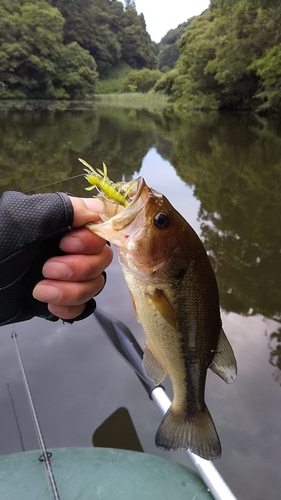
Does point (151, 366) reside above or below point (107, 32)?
below

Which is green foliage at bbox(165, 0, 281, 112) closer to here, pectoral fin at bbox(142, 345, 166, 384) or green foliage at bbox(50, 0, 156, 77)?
pectoral fin at bbox(142, 345, 166, 384)

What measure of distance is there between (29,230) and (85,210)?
0.20 m

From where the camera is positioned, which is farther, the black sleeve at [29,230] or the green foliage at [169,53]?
the green foliage at [169,53]

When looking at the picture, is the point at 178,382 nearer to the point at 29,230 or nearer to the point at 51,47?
the point at 29,230

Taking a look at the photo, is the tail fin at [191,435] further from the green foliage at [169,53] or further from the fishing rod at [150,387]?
the green foliage at [169,53]

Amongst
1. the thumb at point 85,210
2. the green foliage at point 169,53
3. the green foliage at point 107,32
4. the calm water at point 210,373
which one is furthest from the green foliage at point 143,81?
the thumb at point 85,210

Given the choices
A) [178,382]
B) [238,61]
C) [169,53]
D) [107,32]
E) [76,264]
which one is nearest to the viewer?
[76,264]

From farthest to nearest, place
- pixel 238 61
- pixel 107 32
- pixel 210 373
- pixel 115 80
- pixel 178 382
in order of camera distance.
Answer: pixel 115 80
pixel 107 32
pixel 238 61
pixel 210 373
pixel 178 382

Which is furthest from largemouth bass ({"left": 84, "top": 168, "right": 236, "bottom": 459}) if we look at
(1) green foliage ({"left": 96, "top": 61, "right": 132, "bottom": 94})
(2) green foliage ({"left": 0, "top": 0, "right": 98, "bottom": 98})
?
(1) green foliage ({"left": 96, "top": 61, "right": 132, "bottom": 94})

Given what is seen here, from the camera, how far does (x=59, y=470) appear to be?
220 centimetres

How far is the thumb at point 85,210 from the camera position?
1.36 metres

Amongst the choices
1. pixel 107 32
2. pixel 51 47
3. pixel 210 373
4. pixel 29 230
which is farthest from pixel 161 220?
pixel 107 32

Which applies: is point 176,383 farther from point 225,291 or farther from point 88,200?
point 225,291

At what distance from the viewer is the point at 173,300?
1.35 meters
